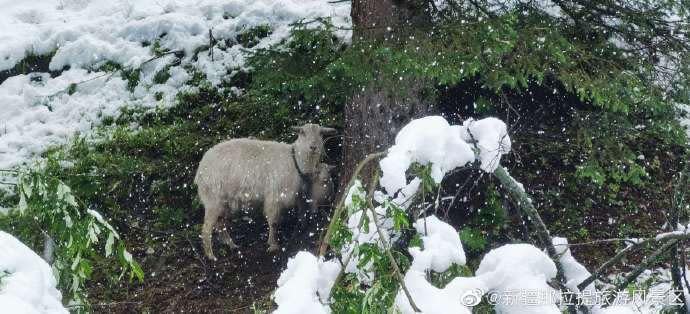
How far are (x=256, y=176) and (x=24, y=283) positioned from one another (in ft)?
17.7

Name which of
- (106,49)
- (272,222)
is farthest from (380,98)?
(106,49)

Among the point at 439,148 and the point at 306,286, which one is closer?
the point at 306,286

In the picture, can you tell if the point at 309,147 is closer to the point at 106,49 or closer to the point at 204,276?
the point at 204,276

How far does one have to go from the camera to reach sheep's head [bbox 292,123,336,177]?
764 centimetres

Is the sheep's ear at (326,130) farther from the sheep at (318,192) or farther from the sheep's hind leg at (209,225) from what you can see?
the sheep's hind leg at (209,225)

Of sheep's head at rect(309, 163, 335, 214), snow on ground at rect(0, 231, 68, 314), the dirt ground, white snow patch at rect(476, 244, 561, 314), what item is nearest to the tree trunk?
sheep's head at rect(309, 163, 335, 214)

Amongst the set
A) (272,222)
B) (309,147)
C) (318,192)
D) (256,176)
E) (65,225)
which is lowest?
(272,222)

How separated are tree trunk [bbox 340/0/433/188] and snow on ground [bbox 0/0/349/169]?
3.05 m

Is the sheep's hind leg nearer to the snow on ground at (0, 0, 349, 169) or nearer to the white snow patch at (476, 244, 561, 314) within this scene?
the snow on ground at (0, 0, 349, 169)

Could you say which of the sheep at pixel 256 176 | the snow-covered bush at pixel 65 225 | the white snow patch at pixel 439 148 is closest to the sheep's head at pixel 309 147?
the sheep at pixel 256 176

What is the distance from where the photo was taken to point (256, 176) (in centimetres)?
770

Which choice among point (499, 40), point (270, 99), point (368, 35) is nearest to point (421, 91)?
point (368, 35)

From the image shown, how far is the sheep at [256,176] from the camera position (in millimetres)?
7574

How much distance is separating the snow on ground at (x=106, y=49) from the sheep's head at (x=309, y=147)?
2.33m
